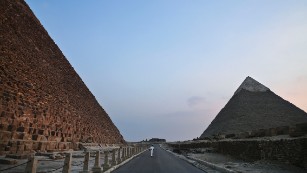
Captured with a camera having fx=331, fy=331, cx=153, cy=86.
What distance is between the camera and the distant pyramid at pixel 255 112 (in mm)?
73250

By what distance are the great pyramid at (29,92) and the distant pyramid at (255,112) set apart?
1881 inches

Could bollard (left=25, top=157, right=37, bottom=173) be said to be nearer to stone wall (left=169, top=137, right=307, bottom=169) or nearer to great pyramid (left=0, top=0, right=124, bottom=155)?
great pyramid (left=0, top=0, right=124, bottom=155)

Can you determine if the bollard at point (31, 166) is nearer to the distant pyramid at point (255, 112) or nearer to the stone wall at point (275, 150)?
the stone wall at point (275, 150)

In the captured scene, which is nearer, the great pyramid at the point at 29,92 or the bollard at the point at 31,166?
the bollard at the point at 31,166

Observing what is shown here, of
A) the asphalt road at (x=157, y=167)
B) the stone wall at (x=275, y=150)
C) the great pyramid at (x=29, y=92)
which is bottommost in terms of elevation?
the asphalt road at (x=157, y=167)

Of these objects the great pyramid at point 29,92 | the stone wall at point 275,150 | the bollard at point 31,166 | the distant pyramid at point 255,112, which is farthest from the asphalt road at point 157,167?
the distant pyramid at point 255,112

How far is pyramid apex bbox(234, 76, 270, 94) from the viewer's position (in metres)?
91.5

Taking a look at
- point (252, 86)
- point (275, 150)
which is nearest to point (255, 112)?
point (252, 86)

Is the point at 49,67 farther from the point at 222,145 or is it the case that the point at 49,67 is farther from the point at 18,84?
the point at 222,145

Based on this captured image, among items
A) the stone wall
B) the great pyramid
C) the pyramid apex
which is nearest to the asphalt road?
the stone wall

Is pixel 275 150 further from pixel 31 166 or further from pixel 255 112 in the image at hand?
pixel 255 112

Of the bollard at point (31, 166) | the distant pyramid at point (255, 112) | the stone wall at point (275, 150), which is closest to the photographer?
the bollard at point (31, 166)

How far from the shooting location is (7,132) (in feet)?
50.7

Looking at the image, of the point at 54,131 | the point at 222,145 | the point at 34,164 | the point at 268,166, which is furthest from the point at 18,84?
the point at 222,145
